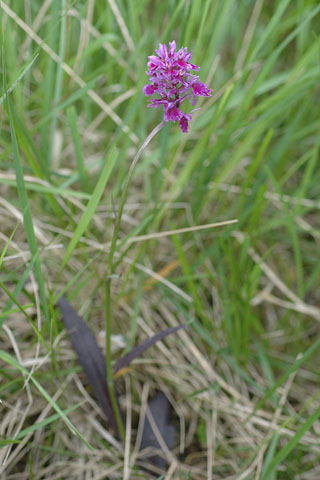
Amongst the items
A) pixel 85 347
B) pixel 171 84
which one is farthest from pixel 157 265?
pixel 171 84

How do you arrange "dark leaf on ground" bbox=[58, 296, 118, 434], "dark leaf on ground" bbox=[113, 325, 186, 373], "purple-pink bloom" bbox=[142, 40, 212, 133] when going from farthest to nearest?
"dark leaf on ground" bbox=[58, 296, 118, 434], "dark leaf on ground" bbox=[113, 325, 186, 373], "purple-pink bloom" bbox=[142, 40, 212, 133]

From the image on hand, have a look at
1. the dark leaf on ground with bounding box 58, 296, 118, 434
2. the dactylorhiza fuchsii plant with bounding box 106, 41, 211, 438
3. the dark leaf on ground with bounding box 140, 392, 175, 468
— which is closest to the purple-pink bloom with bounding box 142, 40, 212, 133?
the dactylorhiza fuchsii plant with bounding box 106, 41, 211, 438

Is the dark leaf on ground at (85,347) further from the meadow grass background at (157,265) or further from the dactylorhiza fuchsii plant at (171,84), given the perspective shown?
the dactylorhiza fuchsii plant at (171,84)

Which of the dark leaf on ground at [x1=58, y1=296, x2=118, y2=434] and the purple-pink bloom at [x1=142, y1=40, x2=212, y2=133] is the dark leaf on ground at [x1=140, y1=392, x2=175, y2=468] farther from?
the purple-pink bloom at [x1=142, y1=40, x2=212, y2=133]

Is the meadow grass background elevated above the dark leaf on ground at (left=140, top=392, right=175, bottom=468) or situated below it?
above

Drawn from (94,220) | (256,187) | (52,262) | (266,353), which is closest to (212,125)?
(256,187)

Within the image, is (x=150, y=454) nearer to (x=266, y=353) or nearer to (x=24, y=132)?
(x=266, y=353)

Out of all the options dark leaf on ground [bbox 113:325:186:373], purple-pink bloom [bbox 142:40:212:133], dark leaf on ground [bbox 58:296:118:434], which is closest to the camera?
purple-pink bloom [bbox 142:40:212:133]

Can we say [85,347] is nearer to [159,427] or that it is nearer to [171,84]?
[159,427]

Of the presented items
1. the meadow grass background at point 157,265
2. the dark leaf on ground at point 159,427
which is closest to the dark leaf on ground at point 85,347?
the meadow grass background at point 157,265
